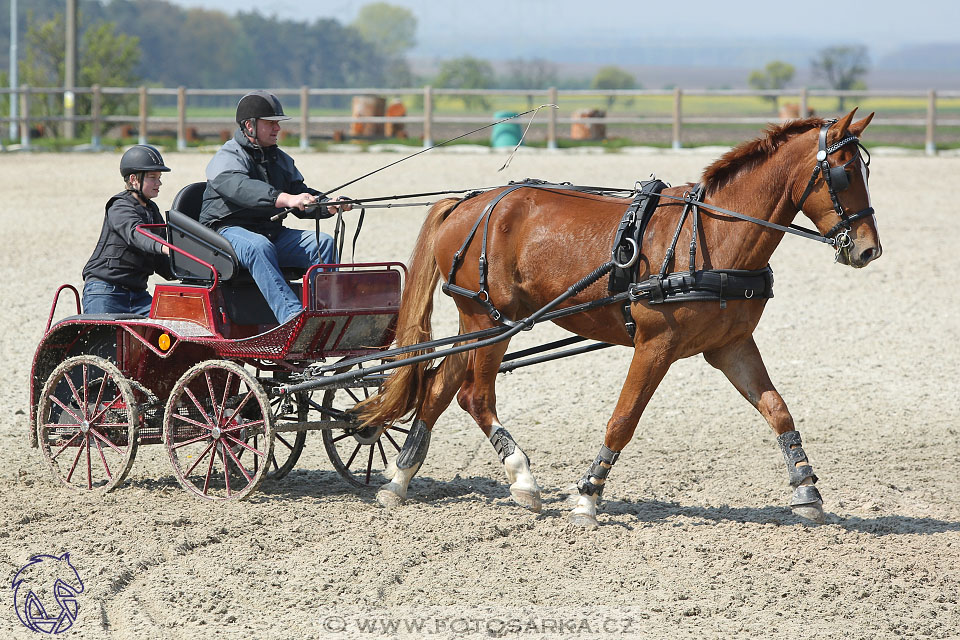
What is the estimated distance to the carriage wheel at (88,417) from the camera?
5895 mm

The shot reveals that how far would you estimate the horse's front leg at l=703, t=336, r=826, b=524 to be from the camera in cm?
532

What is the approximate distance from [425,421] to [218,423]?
109 centimetres

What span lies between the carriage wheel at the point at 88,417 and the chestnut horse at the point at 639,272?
1.29 metres

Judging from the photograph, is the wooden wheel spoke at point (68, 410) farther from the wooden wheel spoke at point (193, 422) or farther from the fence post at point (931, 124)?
the fence post at point (931, 124)

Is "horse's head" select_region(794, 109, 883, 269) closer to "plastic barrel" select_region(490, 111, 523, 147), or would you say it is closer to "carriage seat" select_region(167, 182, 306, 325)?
"carriage seat" select_region(167, 182, 306, 325)

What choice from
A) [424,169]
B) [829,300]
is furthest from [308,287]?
[424,169]

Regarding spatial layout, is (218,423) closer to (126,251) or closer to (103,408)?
(103,408)

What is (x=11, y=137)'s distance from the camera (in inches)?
998

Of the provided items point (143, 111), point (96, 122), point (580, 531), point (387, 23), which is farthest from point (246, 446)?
point (387, 23)

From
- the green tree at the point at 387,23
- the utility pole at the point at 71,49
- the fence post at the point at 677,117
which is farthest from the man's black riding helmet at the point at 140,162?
the green tree at the point at 387,23

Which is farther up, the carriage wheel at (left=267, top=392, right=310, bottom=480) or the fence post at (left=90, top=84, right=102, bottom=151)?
the fence post at (left=90, top=84, right=102, bottom=151)

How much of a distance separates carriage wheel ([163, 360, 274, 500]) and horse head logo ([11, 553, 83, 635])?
1.06 metres

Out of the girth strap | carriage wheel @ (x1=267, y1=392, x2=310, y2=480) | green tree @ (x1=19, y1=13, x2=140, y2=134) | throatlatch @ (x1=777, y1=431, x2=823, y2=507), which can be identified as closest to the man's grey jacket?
carriage wheel @ (x1=267, y1=392, x2=310, y2=480)

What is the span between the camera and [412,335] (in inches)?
234
